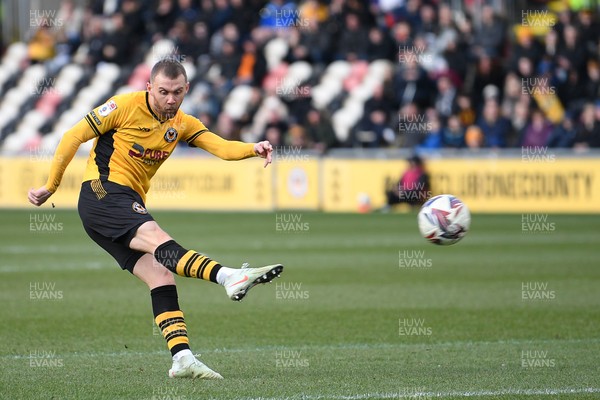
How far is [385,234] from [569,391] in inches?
491

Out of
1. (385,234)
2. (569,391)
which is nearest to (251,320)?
(569,391)

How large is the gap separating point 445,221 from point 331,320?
2.07m

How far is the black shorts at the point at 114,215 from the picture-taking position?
291 inches

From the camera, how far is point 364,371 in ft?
25.4

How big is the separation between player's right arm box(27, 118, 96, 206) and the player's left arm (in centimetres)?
82

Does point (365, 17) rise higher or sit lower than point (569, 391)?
higher

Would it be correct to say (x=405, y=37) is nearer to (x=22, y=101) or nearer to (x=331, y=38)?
(x=331, y=38)

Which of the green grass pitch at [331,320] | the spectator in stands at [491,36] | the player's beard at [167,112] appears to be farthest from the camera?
the spectator in stands at [491,36]

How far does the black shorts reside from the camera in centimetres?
739

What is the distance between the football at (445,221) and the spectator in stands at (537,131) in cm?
1443

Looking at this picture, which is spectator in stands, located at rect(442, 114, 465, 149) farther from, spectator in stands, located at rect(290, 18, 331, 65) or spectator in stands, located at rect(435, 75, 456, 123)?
spectator in stands, located at rect(290, 18, 331, 65)

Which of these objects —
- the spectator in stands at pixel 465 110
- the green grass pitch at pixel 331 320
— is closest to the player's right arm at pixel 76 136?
the green grass pitch at pixel 331 320

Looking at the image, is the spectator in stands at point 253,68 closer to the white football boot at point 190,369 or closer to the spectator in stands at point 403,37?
the spectator in stands at point 403,37

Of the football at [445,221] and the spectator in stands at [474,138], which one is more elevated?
the football at [445,221]
